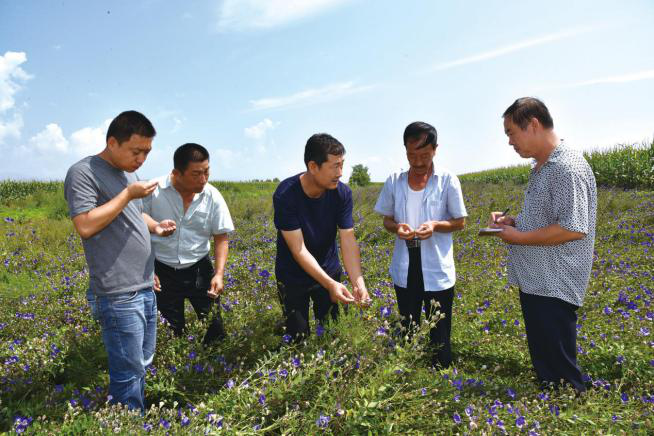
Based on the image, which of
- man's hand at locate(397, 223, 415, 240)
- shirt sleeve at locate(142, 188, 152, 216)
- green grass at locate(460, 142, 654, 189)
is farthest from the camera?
green grass at locate(460, 142, 654, 189)

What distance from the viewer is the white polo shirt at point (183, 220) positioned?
3184 millimetres

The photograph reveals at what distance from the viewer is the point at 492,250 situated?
6.71m

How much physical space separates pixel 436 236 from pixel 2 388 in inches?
131

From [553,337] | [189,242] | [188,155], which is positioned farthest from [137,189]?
[553,337]

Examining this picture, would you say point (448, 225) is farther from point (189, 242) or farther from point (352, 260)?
point (189, 242)

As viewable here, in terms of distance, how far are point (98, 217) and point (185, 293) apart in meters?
1.32

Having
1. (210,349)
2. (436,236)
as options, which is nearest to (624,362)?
(436,236)

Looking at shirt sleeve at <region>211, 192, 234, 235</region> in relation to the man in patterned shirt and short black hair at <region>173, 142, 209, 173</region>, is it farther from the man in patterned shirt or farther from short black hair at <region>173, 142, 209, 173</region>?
the man in patterned shirt

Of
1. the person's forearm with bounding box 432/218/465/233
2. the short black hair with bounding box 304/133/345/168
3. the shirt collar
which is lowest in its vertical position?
the person's forearm with bounding box 432/218/465/233

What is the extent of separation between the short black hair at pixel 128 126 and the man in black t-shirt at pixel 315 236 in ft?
2.93

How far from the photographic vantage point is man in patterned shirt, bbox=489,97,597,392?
2.48m

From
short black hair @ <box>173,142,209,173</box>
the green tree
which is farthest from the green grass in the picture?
short black hair @ <box>173,142,209,173</box>

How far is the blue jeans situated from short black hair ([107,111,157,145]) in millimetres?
887

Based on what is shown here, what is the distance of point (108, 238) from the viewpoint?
93.6 inches
